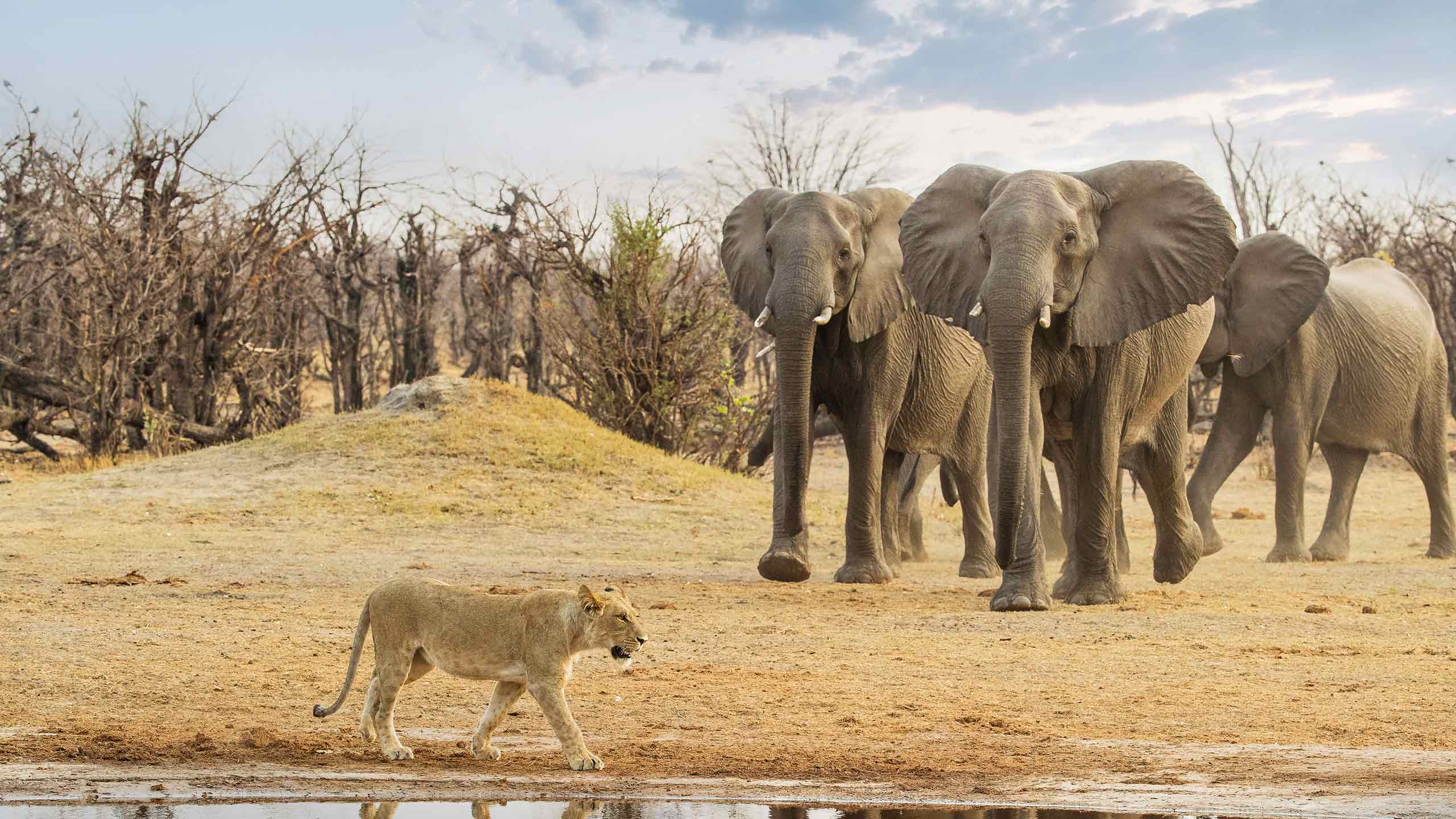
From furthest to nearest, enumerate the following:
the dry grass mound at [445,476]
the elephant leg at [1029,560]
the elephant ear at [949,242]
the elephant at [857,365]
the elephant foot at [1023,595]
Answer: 1. the dry grass mound at [445,476]
2. the elephant at [857,365]
3. the elephant ear at [949,242]
4. the elephant foot at [1023,595]
5. the elephant leg at [1029,560]

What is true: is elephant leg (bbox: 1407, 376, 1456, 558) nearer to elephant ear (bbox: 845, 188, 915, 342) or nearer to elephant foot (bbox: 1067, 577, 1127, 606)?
elephant ear (bbox: 845, 188, 915, 342)

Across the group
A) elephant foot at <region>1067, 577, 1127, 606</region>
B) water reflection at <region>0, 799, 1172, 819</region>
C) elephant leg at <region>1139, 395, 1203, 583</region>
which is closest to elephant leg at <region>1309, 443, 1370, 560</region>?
elephant leg at <region>1139, 395, 1203, 583</region>

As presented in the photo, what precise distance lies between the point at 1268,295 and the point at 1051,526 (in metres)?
2.82

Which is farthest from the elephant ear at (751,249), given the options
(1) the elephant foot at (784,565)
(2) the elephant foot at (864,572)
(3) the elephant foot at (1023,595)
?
(3) the elephant foot at (1023,595)

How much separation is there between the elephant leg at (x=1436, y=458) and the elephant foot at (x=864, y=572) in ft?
22.8

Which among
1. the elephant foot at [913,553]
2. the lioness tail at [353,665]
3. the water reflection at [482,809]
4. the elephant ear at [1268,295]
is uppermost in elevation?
the elephant ear at [1268,295]

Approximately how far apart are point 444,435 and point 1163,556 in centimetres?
955

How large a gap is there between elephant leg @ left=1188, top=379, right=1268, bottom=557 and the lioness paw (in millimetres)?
10582

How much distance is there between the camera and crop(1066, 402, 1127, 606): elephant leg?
444 inches

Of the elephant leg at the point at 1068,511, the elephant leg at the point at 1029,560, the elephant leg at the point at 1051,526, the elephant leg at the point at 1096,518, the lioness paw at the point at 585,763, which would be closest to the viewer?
the lioness paw at the point at 585,763

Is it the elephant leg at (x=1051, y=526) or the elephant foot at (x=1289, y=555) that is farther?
the elephant foot at (x=1289, y=555)

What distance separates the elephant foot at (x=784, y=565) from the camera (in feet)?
42.9

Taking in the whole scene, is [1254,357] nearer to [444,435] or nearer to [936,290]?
[936,290]

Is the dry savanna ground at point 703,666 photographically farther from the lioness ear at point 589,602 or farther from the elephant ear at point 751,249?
the elephant ear at point 751,249
